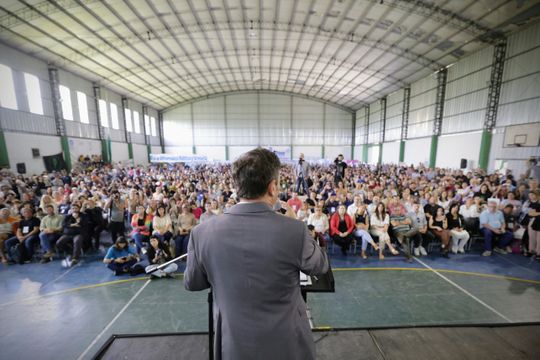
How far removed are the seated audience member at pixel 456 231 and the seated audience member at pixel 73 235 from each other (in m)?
8.88

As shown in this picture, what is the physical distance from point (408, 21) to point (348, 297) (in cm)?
1463

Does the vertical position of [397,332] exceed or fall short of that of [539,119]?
it falls short

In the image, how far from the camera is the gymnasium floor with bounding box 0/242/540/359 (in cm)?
322

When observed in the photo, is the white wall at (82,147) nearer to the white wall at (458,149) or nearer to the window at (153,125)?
the window at (153,125)

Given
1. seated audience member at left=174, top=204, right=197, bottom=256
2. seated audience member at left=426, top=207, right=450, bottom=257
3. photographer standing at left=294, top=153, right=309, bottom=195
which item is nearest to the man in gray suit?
seated audience member at left=174, top=204, right=197, bottom=256

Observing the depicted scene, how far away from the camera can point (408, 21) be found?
39.9ft

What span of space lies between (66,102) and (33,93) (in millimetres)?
2435

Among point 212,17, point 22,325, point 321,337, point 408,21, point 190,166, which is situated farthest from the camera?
point 190,166

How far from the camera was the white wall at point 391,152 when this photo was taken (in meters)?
22.0

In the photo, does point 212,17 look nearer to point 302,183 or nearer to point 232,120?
point 302,183

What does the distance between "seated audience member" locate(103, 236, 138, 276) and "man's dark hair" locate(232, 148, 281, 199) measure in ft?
16.3

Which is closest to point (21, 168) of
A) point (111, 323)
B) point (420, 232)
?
point (111, 323)

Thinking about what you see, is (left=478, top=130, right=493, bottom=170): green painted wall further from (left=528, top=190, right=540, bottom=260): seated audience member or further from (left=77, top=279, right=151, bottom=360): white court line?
(left=77, top=279, right=151, bottom=360): white court line

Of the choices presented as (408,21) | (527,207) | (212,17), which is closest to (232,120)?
(212,17)
